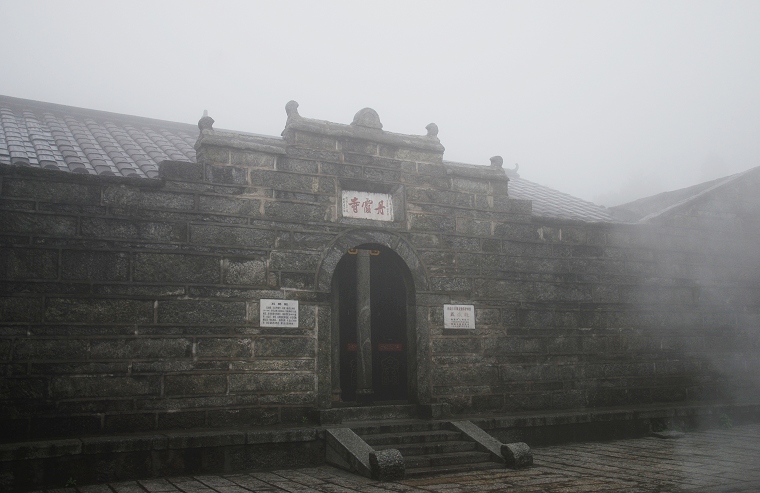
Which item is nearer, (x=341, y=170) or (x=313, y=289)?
(x=313, y=289)

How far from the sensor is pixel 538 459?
342 inches

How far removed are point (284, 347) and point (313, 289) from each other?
0.91 metres

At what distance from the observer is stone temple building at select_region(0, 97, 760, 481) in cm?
771

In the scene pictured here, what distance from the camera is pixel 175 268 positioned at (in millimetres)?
8352

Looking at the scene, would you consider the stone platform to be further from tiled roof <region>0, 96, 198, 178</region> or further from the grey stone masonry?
tiled roof <region>0, 96, 198, 178</region>

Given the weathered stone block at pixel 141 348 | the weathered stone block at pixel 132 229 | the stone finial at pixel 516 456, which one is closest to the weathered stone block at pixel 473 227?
the stone finial at pixel 516 456

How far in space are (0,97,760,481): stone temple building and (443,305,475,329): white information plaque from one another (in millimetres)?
31

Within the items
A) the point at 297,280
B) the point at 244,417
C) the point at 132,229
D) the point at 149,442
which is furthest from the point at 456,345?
the point at 132,229

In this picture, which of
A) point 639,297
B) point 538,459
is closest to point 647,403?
point 639,297

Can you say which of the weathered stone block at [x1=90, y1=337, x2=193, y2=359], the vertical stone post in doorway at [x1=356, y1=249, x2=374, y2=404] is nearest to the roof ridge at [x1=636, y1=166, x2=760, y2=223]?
the vertical stone post in doorway at [x1=356, y1=249, x2=374, y2=404]

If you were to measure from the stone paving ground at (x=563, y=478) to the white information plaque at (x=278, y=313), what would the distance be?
77.0 inches

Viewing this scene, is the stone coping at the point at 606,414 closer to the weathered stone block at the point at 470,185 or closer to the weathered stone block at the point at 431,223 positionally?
the weathered stone block at the point at 431,223

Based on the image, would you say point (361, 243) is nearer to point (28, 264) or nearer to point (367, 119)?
point (367, 119)

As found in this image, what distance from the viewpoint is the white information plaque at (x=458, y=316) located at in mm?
10078
